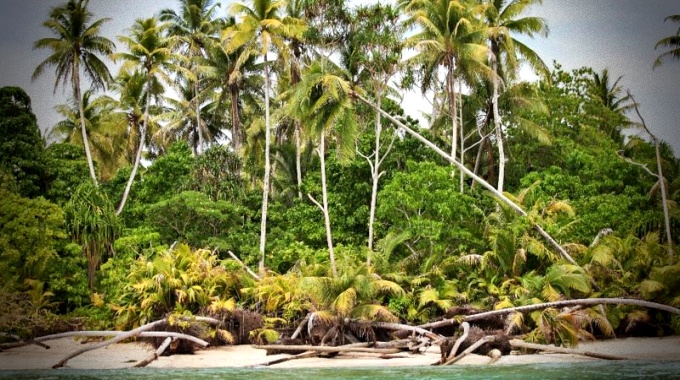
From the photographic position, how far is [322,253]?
989 inches

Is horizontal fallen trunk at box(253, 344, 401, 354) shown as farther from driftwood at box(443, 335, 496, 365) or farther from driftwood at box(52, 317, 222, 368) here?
driftwood at box(52, 317, 222, 368)

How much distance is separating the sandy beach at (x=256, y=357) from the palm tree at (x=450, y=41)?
9.75 metres

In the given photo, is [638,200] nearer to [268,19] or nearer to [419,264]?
[419,264]

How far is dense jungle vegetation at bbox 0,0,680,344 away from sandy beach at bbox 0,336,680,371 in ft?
2.18

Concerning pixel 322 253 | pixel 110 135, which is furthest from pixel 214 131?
pixel 322 253

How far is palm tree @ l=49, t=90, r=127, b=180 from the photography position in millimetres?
36188

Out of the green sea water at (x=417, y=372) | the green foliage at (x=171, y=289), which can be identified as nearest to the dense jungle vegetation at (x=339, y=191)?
the green foliage at (x=171, y=289)

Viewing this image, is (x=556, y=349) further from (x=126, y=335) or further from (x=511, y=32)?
(x=511, y=32)

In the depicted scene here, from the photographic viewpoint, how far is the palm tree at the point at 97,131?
36.2 meters

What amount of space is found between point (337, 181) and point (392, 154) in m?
2.15

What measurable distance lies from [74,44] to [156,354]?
17.0 m

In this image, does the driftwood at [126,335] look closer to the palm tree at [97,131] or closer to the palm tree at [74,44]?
the palm tree at [74,44]

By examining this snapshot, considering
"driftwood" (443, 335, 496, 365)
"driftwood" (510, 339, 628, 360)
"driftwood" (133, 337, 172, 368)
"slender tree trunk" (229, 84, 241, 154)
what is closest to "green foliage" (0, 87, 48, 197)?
"slender tree trunk" (229, 84, 241, 154)

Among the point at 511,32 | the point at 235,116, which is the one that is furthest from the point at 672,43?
the point at 235,116
